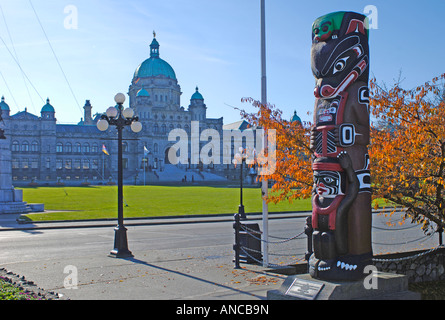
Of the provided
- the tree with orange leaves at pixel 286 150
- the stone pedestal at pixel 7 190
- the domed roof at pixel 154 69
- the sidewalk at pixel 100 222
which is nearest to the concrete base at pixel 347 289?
the tree with orange leaves at pixel 286 150

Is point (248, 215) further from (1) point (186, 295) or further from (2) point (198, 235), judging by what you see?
(1) point (186, 295)

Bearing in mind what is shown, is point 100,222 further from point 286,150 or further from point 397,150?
point 397,150

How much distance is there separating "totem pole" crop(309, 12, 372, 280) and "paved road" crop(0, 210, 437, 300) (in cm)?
186

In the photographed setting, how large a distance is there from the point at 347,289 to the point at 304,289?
2.34 ft

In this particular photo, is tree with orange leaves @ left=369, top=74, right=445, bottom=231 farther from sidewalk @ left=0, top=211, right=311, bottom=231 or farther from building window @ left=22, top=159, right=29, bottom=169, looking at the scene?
building window @ left=22, top=159, right=29, bottom=169

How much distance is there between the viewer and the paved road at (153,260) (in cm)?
1005

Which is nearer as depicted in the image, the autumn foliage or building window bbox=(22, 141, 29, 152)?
the autumn foliage

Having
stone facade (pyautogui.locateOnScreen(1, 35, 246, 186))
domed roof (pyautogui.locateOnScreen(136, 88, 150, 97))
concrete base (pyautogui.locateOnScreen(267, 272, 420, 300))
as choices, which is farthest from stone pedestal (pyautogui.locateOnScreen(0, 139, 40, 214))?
domed roof (pyautogui.locateOnScreen(136, 88, 150, 97))

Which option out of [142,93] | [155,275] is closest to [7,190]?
[155,275]

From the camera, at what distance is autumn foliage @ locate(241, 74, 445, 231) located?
10.5 m

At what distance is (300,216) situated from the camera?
29.9m

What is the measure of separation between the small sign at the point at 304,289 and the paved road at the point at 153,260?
44.9 inches

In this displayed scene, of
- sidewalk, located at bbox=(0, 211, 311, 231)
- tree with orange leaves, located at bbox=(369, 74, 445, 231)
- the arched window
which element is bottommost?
sidewalk, located at bbox=(0, 211, 311, 231)

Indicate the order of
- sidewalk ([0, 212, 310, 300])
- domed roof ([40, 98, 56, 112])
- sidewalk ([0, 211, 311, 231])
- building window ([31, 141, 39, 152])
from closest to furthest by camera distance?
1. sidewalk ([0, 212, 310, 300])
2. sidewalk ([0, 211, 311, 231])
3. building window ([31, 141, 39, 152])
4. domed roof ([40, 98, 56, 112])
